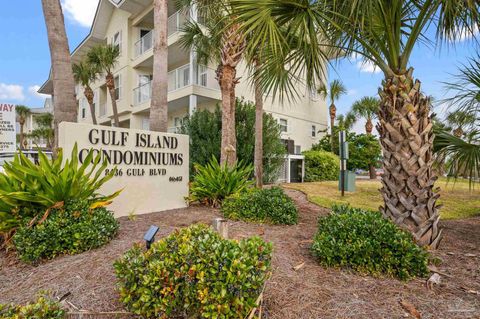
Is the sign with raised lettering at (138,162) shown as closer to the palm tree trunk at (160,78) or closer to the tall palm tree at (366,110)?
the palm tree trunk at (160,78)

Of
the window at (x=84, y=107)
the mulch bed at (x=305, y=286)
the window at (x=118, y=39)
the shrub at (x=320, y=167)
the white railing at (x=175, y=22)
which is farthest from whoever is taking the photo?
the window at (x=84, y=107)

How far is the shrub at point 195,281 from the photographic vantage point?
2.24m

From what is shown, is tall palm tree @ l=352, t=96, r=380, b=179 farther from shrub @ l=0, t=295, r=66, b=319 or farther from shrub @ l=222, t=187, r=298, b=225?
shrub @ l=0, t=295, r=66, b=319

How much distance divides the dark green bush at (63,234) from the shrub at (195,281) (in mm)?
1678

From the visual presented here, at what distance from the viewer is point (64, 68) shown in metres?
6.39

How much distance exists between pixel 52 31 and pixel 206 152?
296 inches

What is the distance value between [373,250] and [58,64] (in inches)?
279

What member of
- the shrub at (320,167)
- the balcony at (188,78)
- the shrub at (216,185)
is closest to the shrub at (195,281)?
the shrub at (216,185)

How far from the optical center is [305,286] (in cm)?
297

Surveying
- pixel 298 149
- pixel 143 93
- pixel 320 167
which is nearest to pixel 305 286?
pixel 320 167

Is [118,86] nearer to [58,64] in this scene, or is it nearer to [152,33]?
[152,33]

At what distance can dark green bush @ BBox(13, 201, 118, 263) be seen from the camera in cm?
368

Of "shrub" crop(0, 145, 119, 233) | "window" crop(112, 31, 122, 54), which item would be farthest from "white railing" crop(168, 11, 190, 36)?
"shrub" crop(0, 145, 119, 233)

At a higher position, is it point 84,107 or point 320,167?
point 84,107
